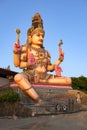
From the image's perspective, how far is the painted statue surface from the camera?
14359 millimetres

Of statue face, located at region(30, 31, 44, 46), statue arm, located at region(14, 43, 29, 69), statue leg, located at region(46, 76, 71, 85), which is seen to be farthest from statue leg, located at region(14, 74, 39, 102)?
A: statue face, located at region(30, 31, 44, 46)

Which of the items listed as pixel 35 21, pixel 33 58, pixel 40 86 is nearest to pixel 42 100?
pixel 40 86

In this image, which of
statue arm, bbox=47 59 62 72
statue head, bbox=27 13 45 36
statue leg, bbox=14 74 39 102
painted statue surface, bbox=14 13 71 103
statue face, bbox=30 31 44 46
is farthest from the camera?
statue arm, bbox=47 59 62 72

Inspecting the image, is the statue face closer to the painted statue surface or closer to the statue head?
the painted statue surface

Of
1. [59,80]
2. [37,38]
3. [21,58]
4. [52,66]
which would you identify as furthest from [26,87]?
[37,38]

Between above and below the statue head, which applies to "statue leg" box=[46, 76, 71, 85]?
below

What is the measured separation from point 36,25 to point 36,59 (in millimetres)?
1881

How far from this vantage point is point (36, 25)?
15.3m

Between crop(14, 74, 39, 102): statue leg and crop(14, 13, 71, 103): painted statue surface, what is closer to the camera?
crop(14, 74, 39, 102): statue leg

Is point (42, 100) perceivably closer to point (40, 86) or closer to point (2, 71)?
point (40, 86)

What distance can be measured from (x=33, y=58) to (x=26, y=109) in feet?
15.2

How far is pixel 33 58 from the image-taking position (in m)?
14.5

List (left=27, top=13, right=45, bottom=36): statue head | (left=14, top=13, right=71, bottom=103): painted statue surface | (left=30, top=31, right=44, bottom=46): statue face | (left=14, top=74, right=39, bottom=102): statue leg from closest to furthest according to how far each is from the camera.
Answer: (left=14, top=74, right=39, bottom=102): statue leg, (left=14, top=13, right=71, bottom=103): painted statue surface, (left=30, top=31, right=44, bottom=46): statue face, (left=27, top=13, right=45, bottom=36): statue head

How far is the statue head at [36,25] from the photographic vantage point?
15089mm
